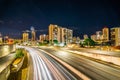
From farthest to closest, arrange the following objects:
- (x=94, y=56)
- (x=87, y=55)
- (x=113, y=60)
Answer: (x=87, y=55) → (x=94, y=56) → (x=113, y=60)

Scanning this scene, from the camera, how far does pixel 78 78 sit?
23.9 m

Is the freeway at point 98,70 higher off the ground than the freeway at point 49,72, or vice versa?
the freeway at point 98,70

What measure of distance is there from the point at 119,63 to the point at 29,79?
14164 millimetres

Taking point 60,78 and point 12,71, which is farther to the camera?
point 12,71

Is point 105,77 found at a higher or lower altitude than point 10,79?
higher

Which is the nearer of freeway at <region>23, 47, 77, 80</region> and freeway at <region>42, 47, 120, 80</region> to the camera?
freeway at <region>42, 47, 120, 80</region>

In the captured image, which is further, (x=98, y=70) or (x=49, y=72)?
(x=49, y=72)

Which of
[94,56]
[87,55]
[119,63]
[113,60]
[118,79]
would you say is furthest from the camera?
[87,55]

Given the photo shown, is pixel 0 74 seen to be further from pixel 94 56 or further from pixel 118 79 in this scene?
pixel 94 56

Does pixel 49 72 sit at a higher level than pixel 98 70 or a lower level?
lower

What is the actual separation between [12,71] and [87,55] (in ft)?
62.9

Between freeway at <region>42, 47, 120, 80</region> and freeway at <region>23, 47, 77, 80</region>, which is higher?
freeway at <region>42, 47, 120, 80</region>

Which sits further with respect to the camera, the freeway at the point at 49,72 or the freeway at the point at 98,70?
the freeway at the point at 49,72

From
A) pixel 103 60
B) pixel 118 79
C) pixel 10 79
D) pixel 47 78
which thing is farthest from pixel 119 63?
pixel 10 79
